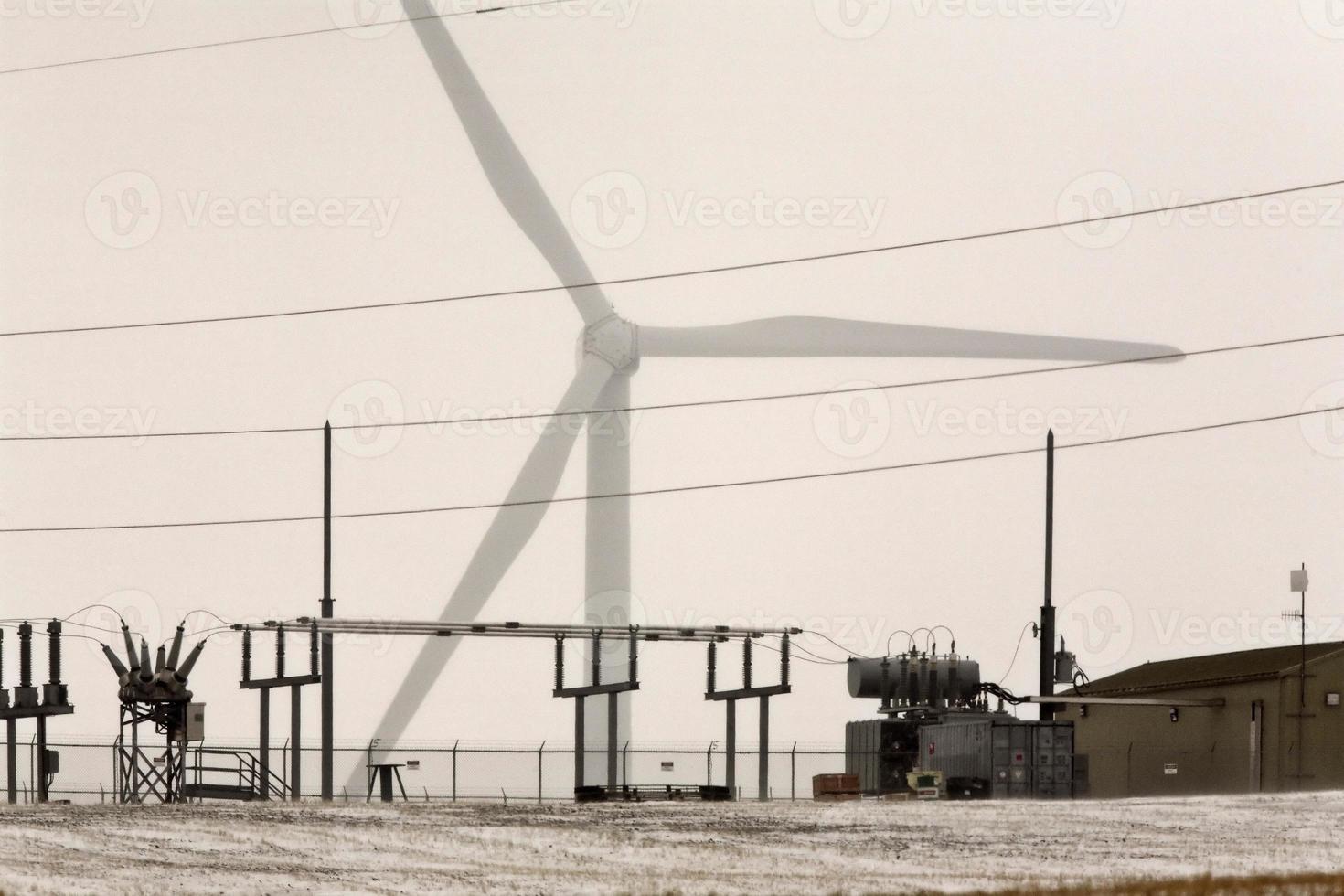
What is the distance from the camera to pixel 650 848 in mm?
24141

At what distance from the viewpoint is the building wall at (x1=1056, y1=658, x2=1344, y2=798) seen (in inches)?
2222

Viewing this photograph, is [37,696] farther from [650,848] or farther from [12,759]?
[650,848]

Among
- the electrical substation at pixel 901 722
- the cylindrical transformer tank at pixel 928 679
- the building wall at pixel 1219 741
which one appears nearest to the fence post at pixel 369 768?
the electrical substation at pixel 901 722

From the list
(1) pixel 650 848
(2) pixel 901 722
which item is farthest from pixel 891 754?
(1) pixel 650 848

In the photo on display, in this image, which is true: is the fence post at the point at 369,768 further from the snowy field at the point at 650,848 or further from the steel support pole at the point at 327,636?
the snowy field at the point at 650,848

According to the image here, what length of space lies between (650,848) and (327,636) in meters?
25.6

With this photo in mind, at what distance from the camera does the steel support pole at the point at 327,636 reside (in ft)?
156

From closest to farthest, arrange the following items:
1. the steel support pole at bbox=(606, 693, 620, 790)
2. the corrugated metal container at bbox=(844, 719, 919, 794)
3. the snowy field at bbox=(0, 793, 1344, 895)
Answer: the snowy field at bbox=(0, 793, 1344, 895)
the steel support pole at bbox=(606, 693, 620, 790)
the corrugated metal container at bbox=(844, 719, 919, 794)

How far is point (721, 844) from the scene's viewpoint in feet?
80.3

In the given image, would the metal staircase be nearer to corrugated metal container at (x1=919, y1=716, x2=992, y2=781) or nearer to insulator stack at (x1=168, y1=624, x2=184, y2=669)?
insulator stack at (x1=168, y1=624, x2=184, y2=669)

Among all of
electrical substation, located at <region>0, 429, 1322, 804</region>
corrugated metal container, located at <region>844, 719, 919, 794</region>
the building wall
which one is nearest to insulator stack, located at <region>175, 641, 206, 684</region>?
electrical substation, located at <region>0, 429, 1322, 804</region>

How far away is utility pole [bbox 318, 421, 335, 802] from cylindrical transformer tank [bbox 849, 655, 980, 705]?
21646mm

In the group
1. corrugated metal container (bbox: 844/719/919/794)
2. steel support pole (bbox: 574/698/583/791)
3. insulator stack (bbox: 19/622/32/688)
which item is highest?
insulator stack (bbox: 19/622/32/688)

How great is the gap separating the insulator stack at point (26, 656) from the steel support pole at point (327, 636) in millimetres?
8273
